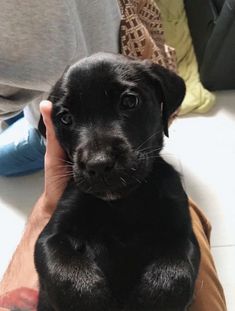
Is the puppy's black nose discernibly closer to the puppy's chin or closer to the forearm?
the puppy's chin

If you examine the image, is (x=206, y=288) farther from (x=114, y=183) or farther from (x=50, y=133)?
(x=50, y=133)

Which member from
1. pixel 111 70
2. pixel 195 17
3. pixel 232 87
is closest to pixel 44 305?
pixel 111 70

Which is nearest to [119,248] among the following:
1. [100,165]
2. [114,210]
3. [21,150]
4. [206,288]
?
[114,210]

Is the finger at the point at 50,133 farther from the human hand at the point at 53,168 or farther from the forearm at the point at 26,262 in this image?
the forearm at the point at 26,262

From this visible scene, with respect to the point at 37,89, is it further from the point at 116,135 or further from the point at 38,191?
the point at 38,191

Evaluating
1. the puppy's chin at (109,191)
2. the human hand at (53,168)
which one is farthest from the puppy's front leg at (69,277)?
the human hand at (53,168)
